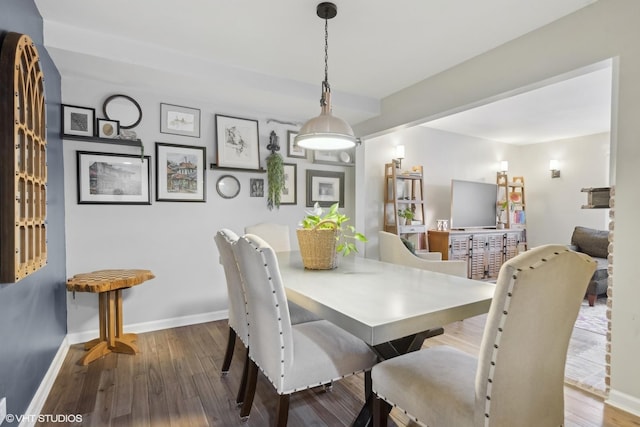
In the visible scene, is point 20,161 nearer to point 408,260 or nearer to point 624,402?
point 408,260

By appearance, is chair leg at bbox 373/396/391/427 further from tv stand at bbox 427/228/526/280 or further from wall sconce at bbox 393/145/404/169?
tv stand at bbox 427/228/526/280

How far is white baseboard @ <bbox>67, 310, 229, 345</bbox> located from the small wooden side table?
0.62ft

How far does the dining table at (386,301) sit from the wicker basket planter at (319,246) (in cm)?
5

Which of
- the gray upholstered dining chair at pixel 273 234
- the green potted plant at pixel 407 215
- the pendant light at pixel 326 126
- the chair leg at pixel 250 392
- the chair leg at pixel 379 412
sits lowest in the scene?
the chair leg at pixel 250 392

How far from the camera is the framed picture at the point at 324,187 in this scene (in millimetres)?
3990

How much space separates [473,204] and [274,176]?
3426mm

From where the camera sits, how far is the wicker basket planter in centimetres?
199

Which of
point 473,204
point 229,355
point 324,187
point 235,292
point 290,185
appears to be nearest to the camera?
point 235,292

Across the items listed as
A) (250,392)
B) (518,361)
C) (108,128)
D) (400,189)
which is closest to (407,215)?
(400,189)

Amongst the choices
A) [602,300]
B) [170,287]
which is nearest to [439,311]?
[170,287]

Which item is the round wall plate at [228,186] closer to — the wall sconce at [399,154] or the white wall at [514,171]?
the white wall at [514,171]

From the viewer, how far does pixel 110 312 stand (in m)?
2.56

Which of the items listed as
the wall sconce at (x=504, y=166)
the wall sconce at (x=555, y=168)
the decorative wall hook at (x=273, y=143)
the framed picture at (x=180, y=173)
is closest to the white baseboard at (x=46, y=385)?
the framed picture at (x=180, y=173)

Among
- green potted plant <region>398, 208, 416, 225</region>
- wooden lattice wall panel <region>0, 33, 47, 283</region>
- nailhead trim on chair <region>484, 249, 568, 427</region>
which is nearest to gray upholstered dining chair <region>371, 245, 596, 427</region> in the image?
nailhead trim on chair <region>484, 249, 568, 427</region>
